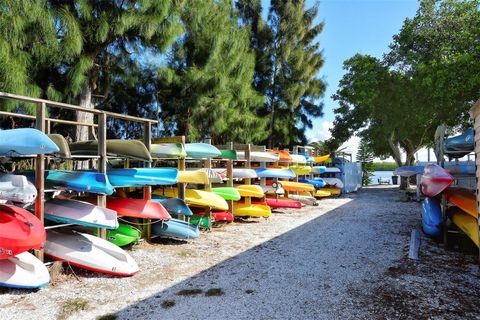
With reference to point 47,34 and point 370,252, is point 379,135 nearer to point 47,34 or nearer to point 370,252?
point 370,252

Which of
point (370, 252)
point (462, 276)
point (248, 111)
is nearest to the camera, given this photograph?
point (462, 276)

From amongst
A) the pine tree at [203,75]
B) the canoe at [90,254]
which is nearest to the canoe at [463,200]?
the canoe at [90,254]

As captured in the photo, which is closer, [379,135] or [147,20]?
[147,20]

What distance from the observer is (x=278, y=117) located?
63.8 ft

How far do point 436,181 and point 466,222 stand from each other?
2.73 ft

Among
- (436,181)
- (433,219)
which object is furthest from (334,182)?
(436,181)

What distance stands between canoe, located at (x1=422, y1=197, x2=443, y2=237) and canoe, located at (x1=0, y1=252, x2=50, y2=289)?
6312mm

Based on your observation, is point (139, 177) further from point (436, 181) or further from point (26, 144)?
point (436, 181)

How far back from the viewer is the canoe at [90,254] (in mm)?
4586

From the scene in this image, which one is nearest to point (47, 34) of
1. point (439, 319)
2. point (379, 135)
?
point (439, 319)

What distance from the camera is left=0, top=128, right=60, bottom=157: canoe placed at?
4.07 metres

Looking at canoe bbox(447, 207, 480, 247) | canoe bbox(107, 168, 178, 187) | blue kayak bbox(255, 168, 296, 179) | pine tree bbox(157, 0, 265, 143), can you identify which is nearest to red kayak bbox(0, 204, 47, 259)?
canoe bbox(107, 168, 178, 187)

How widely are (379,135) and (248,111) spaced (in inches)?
362

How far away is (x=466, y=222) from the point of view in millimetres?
5906
